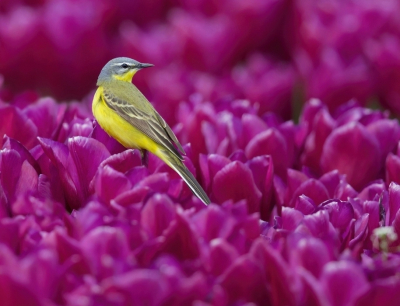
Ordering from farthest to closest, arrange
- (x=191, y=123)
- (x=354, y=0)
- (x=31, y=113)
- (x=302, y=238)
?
(x=354, y=0) < (x=191, y=123) < (x=31, y=113) < (x=302, y=238)

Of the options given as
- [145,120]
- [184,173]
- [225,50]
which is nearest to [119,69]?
[145,120]

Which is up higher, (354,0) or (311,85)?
(354,0)

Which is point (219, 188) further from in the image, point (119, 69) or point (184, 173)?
point (119, 69)

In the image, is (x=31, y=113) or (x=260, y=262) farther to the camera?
(x=31, y=113)

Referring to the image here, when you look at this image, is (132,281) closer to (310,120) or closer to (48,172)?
(48,172)

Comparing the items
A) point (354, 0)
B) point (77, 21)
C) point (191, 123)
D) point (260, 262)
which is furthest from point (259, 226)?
point (354, 0)

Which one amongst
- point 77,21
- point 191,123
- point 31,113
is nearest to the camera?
point 31,113
